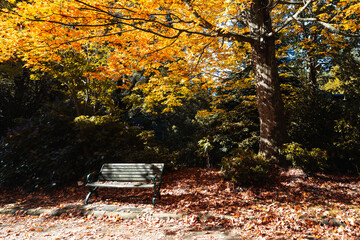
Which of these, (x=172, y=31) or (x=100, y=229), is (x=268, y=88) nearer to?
(x=172, y=31)

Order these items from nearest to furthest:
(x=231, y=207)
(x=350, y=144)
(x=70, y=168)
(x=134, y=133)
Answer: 1. (x=231, y=207)
2. (x=350, y=144)
3. (x=70, y=168)
4. (x=134, y=133)

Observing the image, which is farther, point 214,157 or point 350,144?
point 214,157

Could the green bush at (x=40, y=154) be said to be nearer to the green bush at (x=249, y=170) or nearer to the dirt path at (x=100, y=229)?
the dirt path at (x=100, y=229)

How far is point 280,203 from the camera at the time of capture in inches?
158

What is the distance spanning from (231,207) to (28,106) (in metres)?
10.3

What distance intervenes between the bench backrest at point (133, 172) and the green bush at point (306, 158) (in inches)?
130

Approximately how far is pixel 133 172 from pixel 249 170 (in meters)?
2.79

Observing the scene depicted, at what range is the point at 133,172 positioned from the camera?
4.81 meters

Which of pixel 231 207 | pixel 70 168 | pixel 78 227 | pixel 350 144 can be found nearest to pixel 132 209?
pixel 78 227

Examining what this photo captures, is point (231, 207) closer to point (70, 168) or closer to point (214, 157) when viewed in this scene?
point (214, 157)

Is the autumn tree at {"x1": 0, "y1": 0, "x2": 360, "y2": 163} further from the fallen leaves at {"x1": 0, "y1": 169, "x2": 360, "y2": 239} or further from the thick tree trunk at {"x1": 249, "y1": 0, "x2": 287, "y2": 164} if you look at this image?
the fallen leaves at {"x1": 0, "y1": 169, "x2": 360, "y2": 239}

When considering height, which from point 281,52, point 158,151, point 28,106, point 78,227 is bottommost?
point 78,227

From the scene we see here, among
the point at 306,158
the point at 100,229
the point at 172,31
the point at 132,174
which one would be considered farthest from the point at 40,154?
the point at 306,158

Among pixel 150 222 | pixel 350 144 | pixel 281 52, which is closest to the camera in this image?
pixel 150 222
